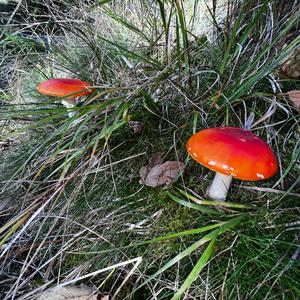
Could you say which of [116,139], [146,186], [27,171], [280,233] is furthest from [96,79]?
[280,233]

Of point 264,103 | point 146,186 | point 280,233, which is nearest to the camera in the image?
point 280,233

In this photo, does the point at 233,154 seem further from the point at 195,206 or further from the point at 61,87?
the point at 61,87

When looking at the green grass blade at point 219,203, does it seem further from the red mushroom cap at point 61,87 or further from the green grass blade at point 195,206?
the red mushroom cap at point 61,87

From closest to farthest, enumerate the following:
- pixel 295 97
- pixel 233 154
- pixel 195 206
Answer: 1. pixel 233 154
2. pixel 195 206
3. pixel 295 97

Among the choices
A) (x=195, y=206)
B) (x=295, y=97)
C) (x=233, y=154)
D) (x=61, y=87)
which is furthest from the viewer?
(x=61, y=87)

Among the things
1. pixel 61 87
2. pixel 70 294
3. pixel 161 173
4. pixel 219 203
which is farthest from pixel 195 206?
pixel 61 87

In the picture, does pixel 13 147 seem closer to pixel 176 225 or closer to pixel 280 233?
pixel 176 225

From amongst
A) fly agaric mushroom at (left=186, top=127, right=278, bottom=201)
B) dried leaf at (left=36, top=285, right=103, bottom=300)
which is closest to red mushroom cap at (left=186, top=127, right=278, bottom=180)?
fly agaric mushroom at (left=186, top=127, right=278, bottom=201)
